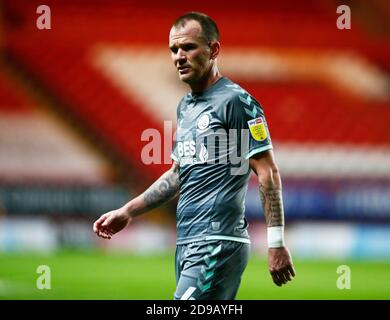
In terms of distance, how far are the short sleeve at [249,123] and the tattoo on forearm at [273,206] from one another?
0.20 metres

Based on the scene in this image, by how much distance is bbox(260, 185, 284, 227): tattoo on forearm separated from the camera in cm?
388

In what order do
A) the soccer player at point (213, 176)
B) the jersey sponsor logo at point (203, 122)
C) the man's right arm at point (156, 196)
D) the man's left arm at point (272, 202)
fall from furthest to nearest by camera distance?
the man's right arm at point (156, 196)
the jersey sponsor logo at point (203, 122)
the soccer player at point (213, 176)
the man's left arm at point (272, 202)

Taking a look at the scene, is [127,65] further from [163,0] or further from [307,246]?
[307,246]

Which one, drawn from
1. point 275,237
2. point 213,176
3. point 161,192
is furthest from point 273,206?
point 161,192

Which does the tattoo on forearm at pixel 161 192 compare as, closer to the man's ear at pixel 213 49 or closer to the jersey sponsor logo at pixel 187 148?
the jersey sponsor logo at pixel 187 148

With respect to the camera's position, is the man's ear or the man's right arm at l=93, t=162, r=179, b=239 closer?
the man's ear

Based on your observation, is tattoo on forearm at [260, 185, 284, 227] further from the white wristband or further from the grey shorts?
the grey shorts

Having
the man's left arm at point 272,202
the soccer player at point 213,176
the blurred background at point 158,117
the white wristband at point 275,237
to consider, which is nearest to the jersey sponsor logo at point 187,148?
the soccer player at point 213,176

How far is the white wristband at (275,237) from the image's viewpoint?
379 cm

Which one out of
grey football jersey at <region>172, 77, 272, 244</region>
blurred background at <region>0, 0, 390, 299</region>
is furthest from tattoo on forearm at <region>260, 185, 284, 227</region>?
blurred background at <region>0, 0, 390, 299</region>

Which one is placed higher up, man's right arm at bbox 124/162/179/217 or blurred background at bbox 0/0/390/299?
blurred background at bbox 0/0/390/299

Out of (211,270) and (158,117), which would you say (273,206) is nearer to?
(211,270)

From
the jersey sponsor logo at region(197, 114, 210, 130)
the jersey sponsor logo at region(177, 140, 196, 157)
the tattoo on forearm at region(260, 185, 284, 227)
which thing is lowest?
the tattoo on forearm at region(260, 185, 284, 227)

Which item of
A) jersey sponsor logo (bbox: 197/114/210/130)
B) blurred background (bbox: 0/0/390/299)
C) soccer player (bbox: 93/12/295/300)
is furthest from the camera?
blurred background (bbox: 0/0/390/299)
